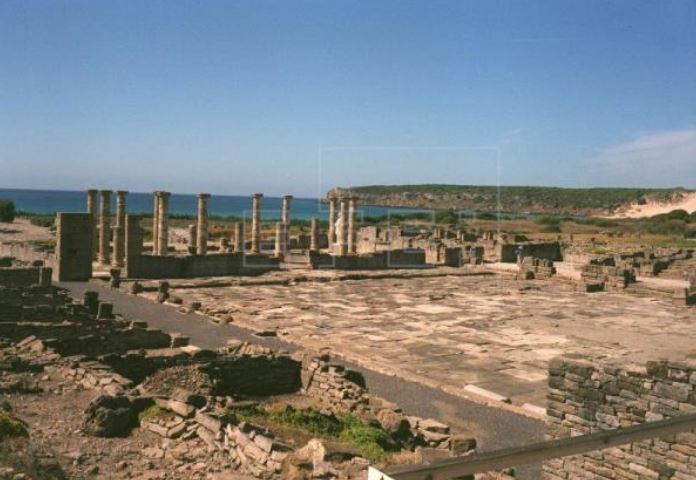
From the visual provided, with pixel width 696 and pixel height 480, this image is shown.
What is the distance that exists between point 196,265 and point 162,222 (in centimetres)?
372

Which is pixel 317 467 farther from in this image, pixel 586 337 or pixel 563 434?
pixel 586 337

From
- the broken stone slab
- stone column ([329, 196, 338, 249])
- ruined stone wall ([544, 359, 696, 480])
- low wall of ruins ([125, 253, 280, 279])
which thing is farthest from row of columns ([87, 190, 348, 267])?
ruined stone wall ([544, 359, 696, 480])

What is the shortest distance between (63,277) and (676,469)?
2819cm

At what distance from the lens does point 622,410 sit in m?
8.96

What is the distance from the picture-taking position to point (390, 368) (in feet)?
54.5

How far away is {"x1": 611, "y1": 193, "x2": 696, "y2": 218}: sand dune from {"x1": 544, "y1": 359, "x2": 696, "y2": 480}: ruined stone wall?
141295 millimetres

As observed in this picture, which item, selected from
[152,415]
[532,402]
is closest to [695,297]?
[532,402]

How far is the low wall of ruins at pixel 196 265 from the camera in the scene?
33.7 m

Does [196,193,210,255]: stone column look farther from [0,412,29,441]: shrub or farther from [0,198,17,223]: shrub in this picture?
[0,198,17,223]: shrub

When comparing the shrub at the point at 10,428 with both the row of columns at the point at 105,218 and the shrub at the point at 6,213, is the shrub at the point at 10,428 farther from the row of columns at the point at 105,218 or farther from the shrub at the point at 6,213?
the shrub at the point at 6,213

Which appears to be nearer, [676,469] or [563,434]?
[676,469]

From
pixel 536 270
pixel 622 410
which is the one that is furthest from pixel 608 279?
pixel 622 410

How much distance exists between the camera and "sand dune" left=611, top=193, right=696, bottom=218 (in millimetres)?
141625

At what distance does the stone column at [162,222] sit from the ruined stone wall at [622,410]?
30437 millimetres
